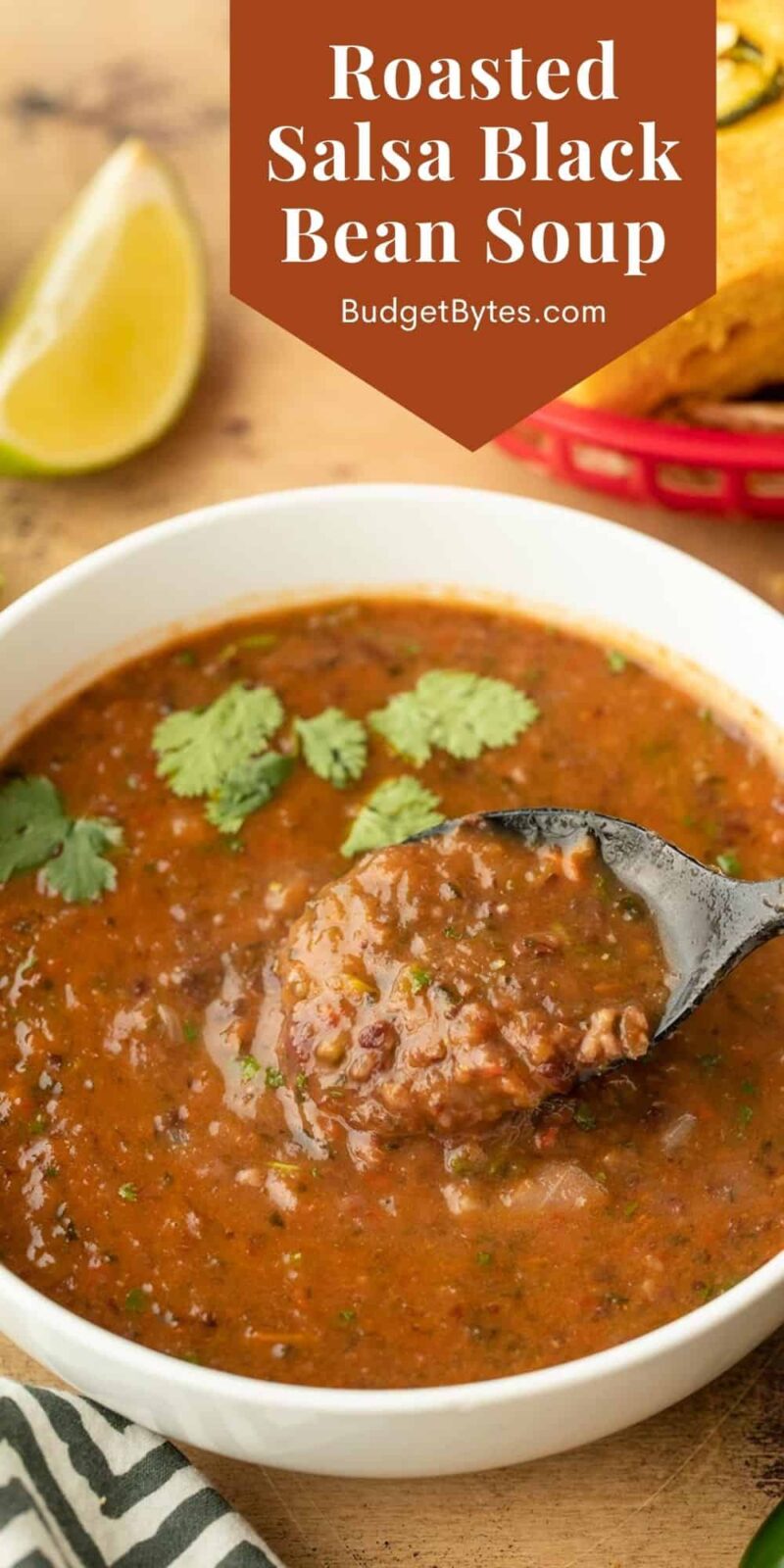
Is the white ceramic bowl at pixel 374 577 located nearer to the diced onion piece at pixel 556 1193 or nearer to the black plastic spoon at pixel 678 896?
the diced onion piece at pixel 556 1193

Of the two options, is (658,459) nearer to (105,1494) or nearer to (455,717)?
(455,717)

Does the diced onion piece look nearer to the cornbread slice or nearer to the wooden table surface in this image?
the wooden table surface

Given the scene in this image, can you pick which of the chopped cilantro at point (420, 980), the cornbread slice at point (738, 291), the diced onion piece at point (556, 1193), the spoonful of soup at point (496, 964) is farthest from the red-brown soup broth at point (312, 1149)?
the cornbread slice at point (738, 291)

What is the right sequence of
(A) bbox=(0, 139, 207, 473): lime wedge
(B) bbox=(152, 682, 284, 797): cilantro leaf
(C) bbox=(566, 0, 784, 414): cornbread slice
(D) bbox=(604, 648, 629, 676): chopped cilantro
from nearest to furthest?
(B) bbox=(152, 682, 284, 797): cilantro leaf
(D) bbox=(604, 648, 629, 676): chopped cilantro
(C) bbox=(566, 0, 784, 414): cornbread slice
(A) bbox=(0, 139, 207, 473): lime wedge

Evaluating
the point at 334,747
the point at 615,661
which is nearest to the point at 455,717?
the point at 334,747

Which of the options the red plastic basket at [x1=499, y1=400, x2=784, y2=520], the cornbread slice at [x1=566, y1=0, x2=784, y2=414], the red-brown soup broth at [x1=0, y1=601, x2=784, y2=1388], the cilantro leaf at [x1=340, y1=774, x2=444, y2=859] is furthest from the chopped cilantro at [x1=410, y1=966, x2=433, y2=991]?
the cornbread slice at [x1=566, y1=0, x2=784, y2=414]

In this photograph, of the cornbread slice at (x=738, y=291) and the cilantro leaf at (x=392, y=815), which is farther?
the cornbread slice at (x=738, y=291)
